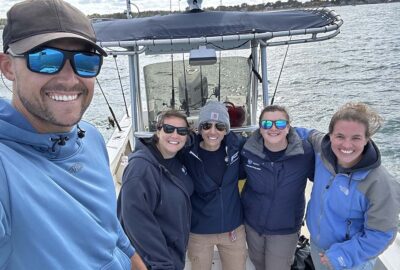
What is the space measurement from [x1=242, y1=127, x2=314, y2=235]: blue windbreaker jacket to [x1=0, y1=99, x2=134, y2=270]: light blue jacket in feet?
4.47

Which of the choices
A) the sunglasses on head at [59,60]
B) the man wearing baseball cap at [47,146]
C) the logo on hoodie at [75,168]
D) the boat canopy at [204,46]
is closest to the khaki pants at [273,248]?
the boat canopy at [204,46]

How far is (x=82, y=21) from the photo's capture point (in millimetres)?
1303

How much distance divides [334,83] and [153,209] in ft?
44.5

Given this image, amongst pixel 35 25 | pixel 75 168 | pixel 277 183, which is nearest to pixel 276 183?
pixel 277 183

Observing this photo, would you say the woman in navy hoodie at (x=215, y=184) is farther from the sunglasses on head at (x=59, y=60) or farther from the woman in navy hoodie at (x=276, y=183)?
the sunglasses on head at (x=59, y=60)

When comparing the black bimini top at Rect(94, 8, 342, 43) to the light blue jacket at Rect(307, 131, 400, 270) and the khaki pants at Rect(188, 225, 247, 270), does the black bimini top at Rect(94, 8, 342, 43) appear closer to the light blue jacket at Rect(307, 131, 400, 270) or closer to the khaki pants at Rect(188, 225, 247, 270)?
the light blue jacket at Rect(307, 131, 400, 270)

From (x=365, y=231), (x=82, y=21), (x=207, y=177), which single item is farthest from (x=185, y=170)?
(x=82, y=21)

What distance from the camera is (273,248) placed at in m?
2.79

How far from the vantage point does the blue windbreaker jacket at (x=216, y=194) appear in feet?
8.70

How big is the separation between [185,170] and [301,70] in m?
15.9

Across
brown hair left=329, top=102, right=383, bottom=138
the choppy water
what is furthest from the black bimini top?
the choppy water

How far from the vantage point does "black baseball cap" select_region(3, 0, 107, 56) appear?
46.3 inches

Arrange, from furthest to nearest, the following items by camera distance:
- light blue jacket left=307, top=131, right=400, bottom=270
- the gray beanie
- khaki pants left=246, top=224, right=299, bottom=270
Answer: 1. khaki pants left=246, top=224, right=299, bottom=270
2. the gray beanie
3. light blue jacket left=307, top=131, right=400, bottom=270

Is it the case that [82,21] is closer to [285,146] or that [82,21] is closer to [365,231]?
[285,146]
